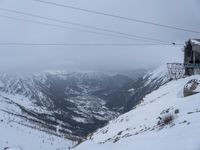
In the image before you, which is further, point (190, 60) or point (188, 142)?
point (190, 60)

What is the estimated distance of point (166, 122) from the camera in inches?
1105

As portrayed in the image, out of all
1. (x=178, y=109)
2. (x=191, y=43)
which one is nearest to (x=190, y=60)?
(x=191, y=43)

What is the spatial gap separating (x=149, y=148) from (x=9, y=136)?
168 metres

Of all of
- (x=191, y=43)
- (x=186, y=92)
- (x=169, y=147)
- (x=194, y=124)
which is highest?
(x=191, y=43)

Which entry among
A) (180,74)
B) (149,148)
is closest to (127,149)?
(149,148)

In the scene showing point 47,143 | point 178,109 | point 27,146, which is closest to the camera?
point 178,109

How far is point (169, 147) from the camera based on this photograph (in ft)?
61.0

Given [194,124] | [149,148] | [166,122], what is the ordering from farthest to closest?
[166,122] → [194,124] → [149,148]

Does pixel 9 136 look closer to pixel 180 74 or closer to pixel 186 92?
pixel 180 74

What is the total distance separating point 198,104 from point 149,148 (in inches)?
418

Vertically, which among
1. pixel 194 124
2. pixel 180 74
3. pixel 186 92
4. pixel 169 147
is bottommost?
pixel 169 147

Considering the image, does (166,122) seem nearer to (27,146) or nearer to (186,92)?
(186,92)

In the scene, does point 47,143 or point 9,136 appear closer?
point 9,136

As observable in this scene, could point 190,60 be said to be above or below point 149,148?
above
